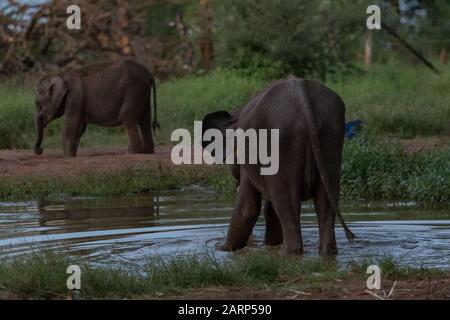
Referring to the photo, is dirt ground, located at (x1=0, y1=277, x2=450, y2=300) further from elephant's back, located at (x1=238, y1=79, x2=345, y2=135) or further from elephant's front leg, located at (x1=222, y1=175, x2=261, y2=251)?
Answer: elephant's front leg, located at (x1=222, y1=175, x2=261, y2=251)

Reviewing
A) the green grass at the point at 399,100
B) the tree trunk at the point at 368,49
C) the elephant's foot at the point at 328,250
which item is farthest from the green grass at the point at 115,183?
the tree trunk at the point at 368,49

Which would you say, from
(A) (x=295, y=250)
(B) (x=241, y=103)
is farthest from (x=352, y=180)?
(B) (x=241, y=103)

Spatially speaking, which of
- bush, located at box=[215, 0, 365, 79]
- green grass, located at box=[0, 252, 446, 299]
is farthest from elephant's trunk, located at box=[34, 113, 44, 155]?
green grass, located at box=[0, 252, 446, 299]

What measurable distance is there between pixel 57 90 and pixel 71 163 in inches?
71.6

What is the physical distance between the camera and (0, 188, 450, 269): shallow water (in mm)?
7828

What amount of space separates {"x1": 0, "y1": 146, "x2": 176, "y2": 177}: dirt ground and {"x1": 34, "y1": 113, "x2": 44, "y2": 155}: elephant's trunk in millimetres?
91

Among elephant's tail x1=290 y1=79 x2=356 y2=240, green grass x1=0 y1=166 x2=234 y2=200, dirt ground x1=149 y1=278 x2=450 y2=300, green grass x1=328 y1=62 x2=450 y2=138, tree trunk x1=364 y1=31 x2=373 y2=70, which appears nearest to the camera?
dirt ground x1=149 y1=278 x2=450 y2=300

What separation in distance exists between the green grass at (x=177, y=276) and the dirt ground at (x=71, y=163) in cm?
578

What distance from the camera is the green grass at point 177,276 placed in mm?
5926

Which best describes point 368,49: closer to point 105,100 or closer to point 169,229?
point 105,100
